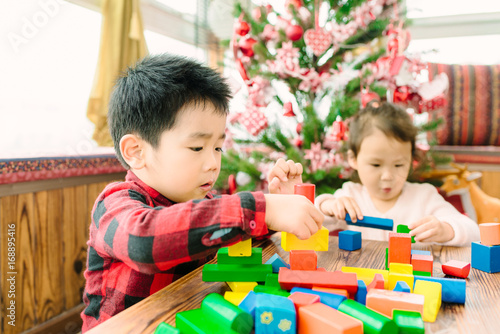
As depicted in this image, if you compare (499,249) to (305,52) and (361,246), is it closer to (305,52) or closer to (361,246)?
(361,246)

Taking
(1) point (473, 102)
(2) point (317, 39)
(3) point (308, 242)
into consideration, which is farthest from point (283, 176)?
(1) point (473, 102)

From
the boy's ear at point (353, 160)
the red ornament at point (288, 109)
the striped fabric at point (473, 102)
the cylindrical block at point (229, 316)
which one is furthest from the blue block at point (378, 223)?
the striped fabric at point (473, 102)

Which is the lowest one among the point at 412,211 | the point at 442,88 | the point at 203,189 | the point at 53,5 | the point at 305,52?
the point at 412,211

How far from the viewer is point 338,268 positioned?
2.40ft

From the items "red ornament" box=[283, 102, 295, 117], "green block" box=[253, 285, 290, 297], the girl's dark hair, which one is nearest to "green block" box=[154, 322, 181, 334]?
"green block" box=[253, 285, 290, 297]

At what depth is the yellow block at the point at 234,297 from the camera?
1.82ft

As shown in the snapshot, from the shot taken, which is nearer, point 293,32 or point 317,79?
point 293,32

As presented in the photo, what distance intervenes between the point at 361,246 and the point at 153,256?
1.76 feet

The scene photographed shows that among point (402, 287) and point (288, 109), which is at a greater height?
point (288, 109)

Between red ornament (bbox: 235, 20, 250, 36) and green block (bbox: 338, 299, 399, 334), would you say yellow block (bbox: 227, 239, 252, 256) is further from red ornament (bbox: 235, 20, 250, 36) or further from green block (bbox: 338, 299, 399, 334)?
red ornament (bbox: 235, 20, 250, 36)

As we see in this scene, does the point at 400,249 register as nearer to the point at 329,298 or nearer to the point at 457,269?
the point at 457,269

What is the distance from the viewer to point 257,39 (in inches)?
81.4

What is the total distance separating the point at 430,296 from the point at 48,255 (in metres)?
1.60

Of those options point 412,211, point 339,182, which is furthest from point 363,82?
point 412,211
